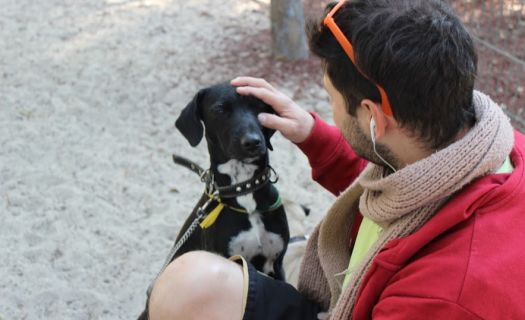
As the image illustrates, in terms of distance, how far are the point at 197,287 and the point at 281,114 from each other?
0.88 metres

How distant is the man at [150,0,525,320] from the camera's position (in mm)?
1489

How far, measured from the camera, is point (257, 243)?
2.90 m

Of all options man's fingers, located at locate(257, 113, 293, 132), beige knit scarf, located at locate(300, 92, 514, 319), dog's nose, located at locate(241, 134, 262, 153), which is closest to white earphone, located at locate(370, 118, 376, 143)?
beige knit scarf, located at locate(300, 92, 514, 319)

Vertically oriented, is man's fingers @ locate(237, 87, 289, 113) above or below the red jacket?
below

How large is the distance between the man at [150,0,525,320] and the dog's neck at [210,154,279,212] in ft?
2.69

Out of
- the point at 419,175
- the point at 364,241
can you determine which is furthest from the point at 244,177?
the point at 419,175

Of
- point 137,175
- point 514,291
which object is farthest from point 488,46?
point 514,291

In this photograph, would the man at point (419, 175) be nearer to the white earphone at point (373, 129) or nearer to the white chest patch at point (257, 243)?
the white earphone at point (373, 129)

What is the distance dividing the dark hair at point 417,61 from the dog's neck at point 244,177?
1.16m

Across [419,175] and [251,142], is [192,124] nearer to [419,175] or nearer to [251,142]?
[251,142]

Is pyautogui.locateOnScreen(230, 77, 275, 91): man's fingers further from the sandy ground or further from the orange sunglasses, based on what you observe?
the sandy ground

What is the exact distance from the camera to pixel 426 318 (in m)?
1.49

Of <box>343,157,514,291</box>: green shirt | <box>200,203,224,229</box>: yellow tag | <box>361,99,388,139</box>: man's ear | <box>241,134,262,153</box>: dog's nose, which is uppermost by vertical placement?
<box>361,99,388,139</box>: man's ear

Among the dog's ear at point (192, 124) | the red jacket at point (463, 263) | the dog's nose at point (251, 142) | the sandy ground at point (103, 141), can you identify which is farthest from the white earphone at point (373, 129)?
the sandy ground at point (103, 141)
